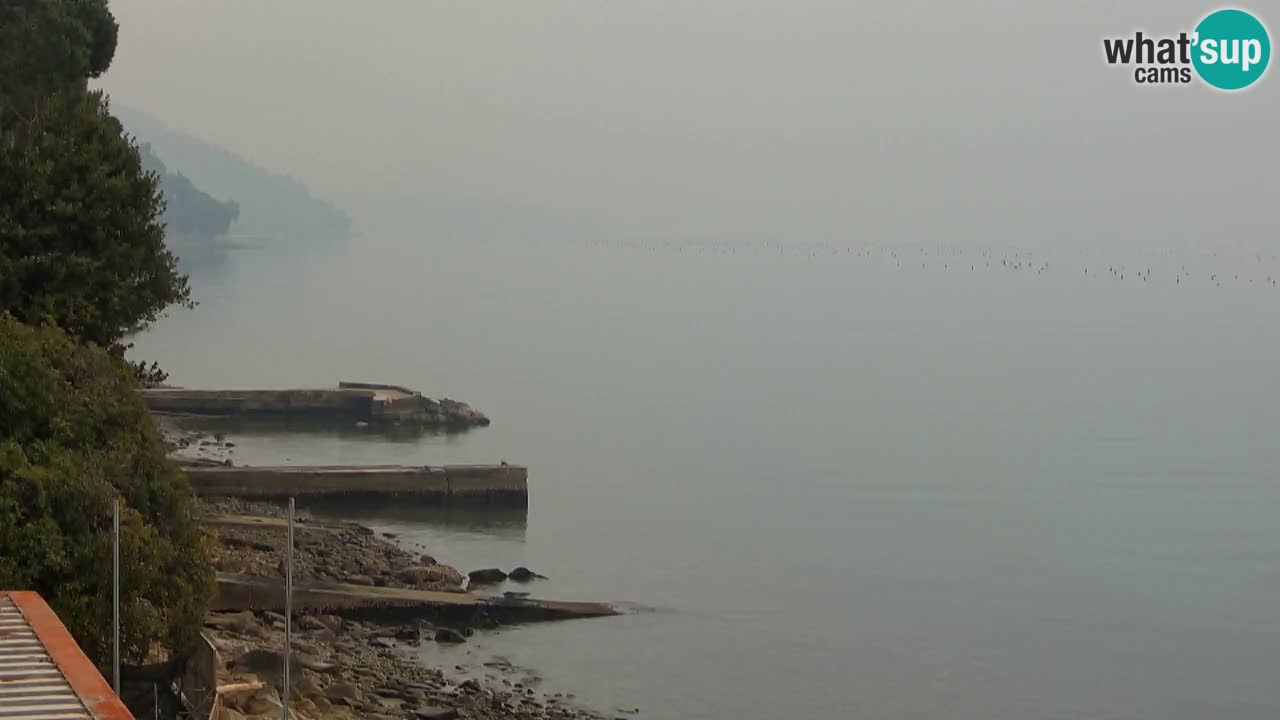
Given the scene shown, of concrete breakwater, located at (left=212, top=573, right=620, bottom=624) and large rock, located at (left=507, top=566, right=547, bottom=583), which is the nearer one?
concrete breakwater, located at (left=212, top=573, right=620, bottom=624)

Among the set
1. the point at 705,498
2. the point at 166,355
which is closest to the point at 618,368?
the point at 166,355

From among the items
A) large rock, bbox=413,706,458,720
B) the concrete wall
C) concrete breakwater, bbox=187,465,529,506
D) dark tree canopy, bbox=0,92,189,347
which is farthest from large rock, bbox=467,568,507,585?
the concrete wall

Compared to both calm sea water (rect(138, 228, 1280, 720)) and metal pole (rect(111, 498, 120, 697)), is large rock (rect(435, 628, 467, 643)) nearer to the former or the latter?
calm sea water (rect(138, 228, 1280, 720))

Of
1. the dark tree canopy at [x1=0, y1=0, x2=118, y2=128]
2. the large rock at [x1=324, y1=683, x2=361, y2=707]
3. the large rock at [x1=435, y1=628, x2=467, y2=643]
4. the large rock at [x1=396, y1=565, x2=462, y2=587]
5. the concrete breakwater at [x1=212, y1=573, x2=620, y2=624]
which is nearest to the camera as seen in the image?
the large rock at [x1=324, y1=683, x2=361, y2=707]

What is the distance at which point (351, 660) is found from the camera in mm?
27797

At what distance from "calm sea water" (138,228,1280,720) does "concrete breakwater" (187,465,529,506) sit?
86 centimetres

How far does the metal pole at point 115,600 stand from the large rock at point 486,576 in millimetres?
16714

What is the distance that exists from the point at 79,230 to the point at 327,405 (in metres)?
30.6

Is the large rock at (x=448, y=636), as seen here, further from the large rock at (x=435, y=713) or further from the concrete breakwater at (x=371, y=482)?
the concrete breakwater at (x=371, y=482)

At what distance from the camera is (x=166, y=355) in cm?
8156

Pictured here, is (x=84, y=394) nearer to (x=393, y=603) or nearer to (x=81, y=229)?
(x=81, y=229)

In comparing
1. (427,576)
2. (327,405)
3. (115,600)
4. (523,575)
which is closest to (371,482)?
(523,575)

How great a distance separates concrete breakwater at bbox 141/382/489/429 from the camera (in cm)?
5844

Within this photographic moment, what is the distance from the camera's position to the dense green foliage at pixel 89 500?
19.1m
